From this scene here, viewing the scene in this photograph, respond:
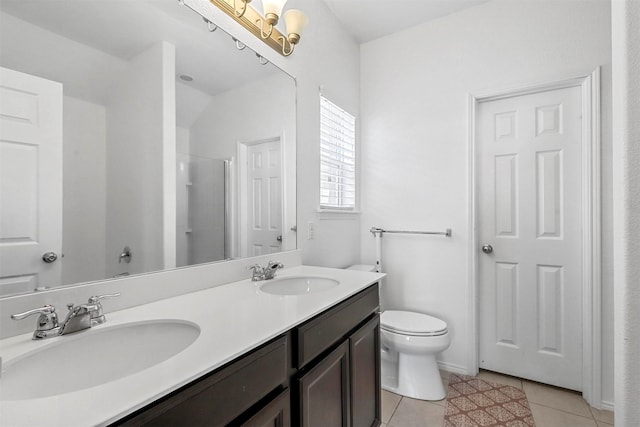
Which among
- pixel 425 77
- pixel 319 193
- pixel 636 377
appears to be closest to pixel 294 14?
pixel 319 193

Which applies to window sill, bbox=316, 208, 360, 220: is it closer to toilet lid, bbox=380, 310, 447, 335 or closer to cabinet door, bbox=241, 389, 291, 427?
toilet lid, bbox=380, 310, 447, 335

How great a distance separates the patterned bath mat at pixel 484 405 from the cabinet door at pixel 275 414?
127cm

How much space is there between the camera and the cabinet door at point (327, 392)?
93cm

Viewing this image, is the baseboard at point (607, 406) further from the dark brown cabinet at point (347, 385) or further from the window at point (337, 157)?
the window at point (337, 157)

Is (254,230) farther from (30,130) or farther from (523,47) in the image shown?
(523,47)

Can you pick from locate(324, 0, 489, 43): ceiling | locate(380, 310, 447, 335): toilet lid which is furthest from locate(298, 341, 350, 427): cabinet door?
locate(324, 0, 489, 43): ceiling

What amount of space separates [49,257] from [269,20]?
4.21 ft

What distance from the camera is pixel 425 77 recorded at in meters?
2.33

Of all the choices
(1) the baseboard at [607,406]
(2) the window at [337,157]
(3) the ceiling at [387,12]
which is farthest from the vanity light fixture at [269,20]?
(1) the baseboard at [607,406]

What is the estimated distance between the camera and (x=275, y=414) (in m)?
0.80

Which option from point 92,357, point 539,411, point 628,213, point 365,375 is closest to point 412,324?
point 365,375

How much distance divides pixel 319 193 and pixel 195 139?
38.3 inches

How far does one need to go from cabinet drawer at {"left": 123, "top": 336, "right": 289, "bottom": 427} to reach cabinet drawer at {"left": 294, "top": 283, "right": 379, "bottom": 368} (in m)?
0.08

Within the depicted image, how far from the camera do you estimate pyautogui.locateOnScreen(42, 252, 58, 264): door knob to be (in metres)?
0.81
